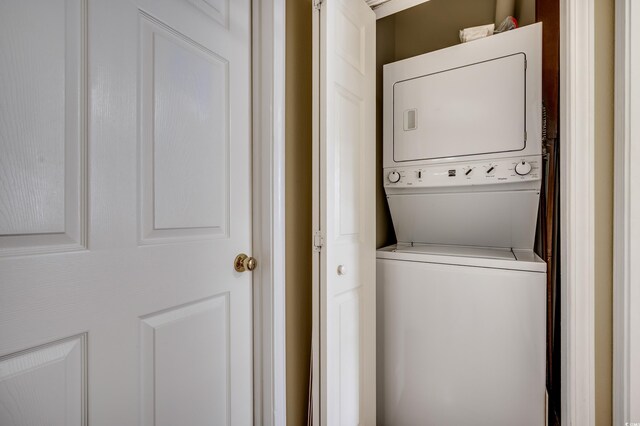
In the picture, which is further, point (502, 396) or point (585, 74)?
Result: point (502, 396)

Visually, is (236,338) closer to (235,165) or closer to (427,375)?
(235,165)

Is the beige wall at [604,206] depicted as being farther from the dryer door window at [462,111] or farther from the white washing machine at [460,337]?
the dryer door window at [462,111]

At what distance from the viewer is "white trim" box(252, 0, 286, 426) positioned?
1124 millimetres

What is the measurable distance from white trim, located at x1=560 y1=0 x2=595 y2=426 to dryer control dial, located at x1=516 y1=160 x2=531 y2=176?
1.18 ft

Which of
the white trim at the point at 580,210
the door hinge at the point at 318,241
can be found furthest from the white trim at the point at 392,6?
the door hinge at the point at 318,241

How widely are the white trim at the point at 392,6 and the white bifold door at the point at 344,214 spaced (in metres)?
0.10

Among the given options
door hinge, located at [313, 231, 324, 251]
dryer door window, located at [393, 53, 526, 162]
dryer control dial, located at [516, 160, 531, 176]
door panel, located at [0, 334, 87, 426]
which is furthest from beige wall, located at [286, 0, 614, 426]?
door panel, located at [0, 334, 87, 426]

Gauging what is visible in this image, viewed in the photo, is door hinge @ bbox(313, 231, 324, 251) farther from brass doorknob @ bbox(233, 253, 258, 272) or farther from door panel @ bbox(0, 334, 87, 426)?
door panel @ bbox(0, 334, 87, 426)

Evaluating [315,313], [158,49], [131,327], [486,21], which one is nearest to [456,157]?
[315,313]

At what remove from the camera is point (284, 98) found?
1176mm

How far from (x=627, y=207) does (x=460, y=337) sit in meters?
0.84

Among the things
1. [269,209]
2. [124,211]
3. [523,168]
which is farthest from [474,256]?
[124,211]

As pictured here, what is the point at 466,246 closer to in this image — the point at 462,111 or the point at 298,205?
the point at 462,111

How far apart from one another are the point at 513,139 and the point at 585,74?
45cm
